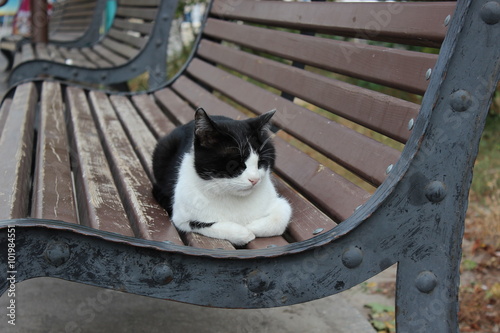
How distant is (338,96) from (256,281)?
87 centimetres

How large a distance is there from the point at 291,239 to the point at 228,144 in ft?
1.19

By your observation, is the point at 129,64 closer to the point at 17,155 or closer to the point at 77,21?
the point at 17,155

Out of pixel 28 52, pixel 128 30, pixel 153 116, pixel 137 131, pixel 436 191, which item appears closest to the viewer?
pixel 436 191

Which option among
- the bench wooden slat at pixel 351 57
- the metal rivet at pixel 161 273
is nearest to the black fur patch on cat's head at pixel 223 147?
the bench wooden slat at pixel 351 57

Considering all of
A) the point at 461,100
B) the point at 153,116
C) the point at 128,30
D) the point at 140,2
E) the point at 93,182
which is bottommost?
the point at 93,182

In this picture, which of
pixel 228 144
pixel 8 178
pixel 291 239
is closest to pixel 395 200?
pixel 291 239

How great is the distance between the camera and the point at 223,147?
1.98 meters

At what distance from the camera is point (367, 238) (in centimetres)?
159

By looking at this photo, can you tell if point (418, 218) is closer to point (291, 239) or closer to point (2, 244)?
point (291, 239)

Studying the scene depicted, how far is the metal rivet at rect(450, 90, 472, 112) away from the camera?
4.89ft

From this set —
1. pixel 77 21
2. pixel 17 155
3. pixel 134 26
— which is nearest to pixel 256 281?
pixel 17 155

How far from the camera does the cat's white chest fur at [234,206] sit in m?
1.89

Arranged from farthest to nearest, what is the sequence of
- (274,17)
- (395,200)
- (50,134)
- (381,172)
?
(274,17), (50,134), (381,172), (395,200)

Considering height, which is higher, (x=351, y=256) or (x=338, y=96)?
(x=338, y=96)
